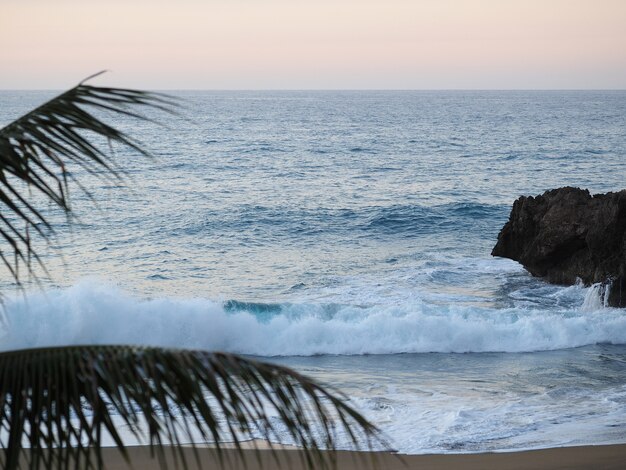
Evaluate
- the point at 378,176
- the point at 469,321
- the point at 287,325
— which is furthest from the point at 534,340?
the point at 378,176

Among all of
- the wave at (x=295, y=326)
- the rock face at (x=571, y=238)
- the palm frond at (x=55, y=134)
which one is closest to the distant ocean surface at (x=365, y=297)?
the wave at (x=295, y=326)

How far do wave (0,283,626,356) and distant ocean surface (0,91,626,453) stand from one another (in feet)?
0.12

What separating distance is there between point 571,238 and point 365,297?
15.0 ft

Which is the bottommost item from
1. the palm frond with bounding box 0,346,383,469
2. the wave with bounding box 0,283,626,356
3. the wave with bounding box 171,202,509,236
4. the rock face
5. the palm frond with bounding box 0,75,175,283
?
the wave with bounding box 0,283,626,356

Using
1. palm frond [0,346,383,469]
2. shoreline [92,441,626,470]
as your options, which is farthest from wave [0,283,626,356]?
palm frond [0,346,383,469]

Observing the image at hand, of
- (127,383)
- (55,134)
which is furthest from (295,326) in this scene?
(127,383)

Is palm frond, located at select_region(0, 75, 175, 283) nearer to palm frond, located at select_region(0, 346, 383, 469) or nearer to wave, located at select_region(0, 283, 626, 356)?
palm frond, located at select_region(0, 346, 383, 469)

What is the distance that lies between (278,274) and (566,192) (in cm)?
698

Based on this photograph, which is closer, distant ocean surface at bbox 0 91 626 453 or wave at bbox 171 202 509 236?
distant ocean surface at bbox 0 91 626 453

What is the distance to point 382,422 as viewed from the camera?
9812 mm

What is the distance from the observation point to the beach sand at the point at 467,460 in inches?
324

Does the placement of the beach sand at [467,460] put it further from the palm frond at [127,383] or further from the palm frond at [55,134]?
the palm frond at [127,383]

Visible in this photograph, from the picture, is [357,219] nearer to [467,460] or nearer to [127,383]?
[467,460]

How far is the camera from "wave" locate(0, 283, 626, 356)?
14.8m
